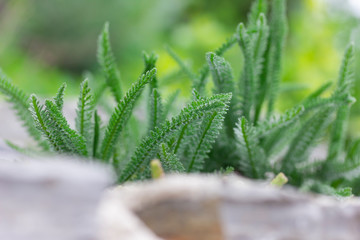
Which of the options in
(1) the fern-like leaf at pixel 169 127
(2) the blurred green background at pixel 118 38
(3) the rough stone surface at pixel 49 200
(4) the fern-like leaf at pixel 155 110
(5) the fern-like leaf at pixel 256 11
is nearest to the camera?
(3) the rough stone surface at pixel 49 200

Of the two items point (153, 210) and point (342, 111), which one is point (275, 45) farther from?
point (153, 210)

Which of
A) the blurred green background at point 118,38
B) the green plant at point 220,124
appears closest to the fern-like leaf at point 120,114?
the green plant at point 220,124

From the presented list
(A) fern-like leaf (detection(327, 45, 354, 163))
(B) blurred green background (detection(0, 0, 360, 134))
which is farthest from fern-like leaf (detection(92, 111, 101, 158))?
(B) blurred green background (detection(0, 0, 360, 134))

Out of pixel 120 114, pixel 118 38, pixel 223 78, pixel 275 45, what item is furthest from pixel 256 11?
pixel 118 38

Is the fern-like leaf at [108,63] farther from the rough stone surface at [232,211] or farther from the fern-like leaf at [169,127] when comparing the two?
the rough stone surface at [232,211]

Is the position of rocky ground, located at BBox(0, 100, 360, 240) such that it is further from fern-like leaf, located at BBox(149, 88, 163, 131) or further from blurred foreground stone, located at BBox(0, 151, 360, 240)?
fern-like leaf, located at BBox(149, 88, 163, 131)

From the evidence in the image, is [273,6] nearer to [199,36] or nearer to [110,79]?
[110,79]
